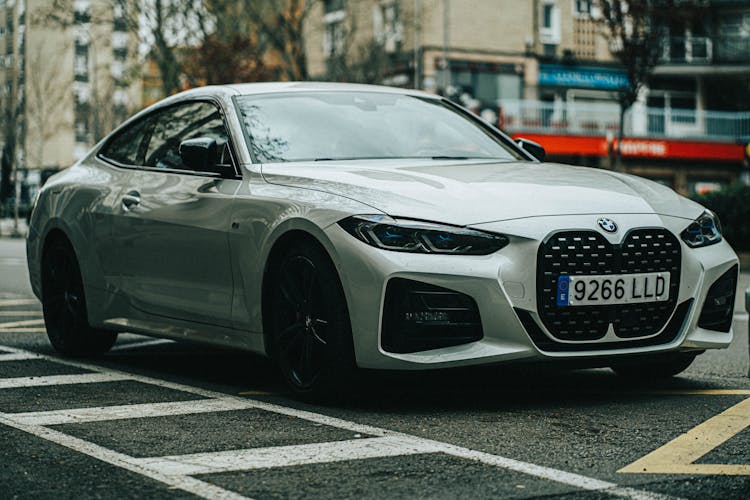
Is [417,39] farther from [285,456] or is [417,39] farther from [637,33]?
[285,456]

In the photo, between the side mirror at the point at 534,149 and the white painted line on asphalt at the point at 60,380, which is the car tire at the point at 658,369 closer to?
the side mirror at the point at 534,149

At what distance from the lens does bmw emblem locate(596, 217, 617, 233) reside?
18.9ft

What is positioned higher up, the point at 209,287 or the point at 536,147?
the point at 536,147

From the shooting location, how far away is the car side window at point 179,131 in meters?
7.16

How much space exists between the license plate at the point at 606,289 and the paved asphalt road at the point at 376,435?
460 mm

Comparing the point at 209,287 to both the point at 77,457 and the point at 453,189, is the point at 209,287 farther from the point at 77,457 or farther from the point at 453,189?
the point at 77,457

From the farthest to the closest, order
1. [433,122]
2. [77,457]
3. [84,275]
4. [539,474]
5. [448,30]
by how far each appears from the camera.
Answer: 1. [448,30]
2. [84,275]
3. [433,122]
4. [77,457]
5. [539,474]

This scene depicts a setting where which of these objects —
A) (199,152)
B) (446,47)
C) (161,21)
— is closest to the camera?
(199,152)

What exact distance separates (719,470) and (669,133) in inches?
1817

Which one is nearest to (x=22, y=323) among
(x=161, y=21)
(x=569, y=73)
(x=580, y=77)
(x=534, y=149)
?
(x=534, y=149)

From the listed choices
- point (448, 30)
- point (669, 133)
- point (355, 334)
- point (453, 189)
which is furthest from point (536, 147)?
point (669, 133)

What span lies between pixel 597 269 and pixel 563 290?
173mm

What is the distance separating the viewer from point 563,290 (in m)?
5.66

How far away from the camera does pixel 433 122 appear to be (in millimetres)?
7410
